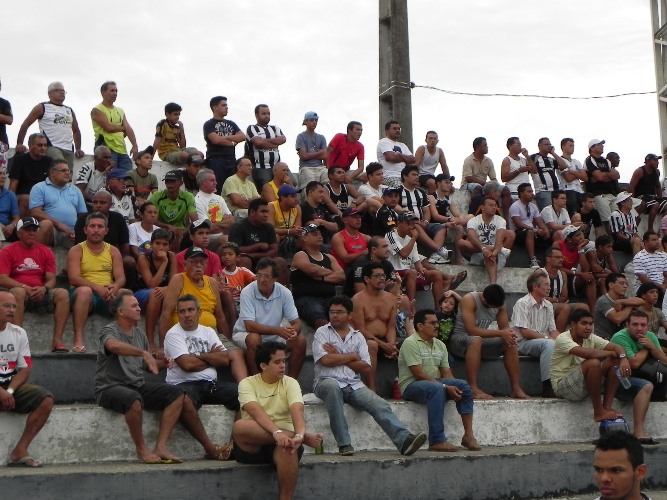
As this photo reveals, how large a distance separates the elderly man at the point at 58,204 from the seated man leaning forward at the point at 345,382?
328 cm

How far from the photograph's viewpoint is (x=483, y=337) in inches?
435

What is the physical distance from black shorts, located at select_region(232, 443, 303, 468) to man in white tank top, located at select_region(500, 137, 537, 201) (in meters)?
8.54

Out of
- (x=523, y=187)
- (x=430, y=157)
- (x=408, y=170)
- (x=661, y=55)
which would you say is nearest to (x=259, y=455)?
(x=408, y=170)

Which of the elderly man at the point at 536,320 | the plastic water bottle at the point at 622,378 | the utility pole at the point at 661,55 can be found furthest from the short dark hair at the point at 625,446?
the utility pole at the point at 661,55

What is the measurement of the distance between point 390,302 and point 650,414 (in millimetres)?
2924

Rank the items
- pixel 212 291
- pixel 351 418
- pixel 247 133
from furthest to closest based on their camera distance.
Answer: pixel 247 133
pixel 212 291
pixel 351 418

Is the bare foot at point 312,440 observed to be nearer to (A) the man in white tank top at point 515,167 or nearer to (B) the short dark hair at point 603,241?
(B) the short dark hair at point 603,241

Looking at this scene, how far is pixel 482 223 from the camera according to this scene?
14.1m

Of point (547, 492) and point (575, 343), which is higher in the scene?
point (575, 343)

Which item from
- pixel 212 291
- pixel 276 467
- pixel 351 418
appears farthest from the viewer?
pixel 212 291

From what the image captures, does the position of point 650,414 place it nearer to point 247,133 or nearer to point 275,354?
point 275,354

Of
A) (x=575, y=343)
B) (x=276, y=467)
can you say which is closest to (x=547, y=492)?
(x=575, y=343)

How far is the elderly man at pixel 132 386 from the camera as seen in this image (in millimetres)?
8414

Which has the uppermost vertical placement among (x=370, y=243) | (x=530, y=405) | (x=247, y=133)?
(x=247, y=133)
